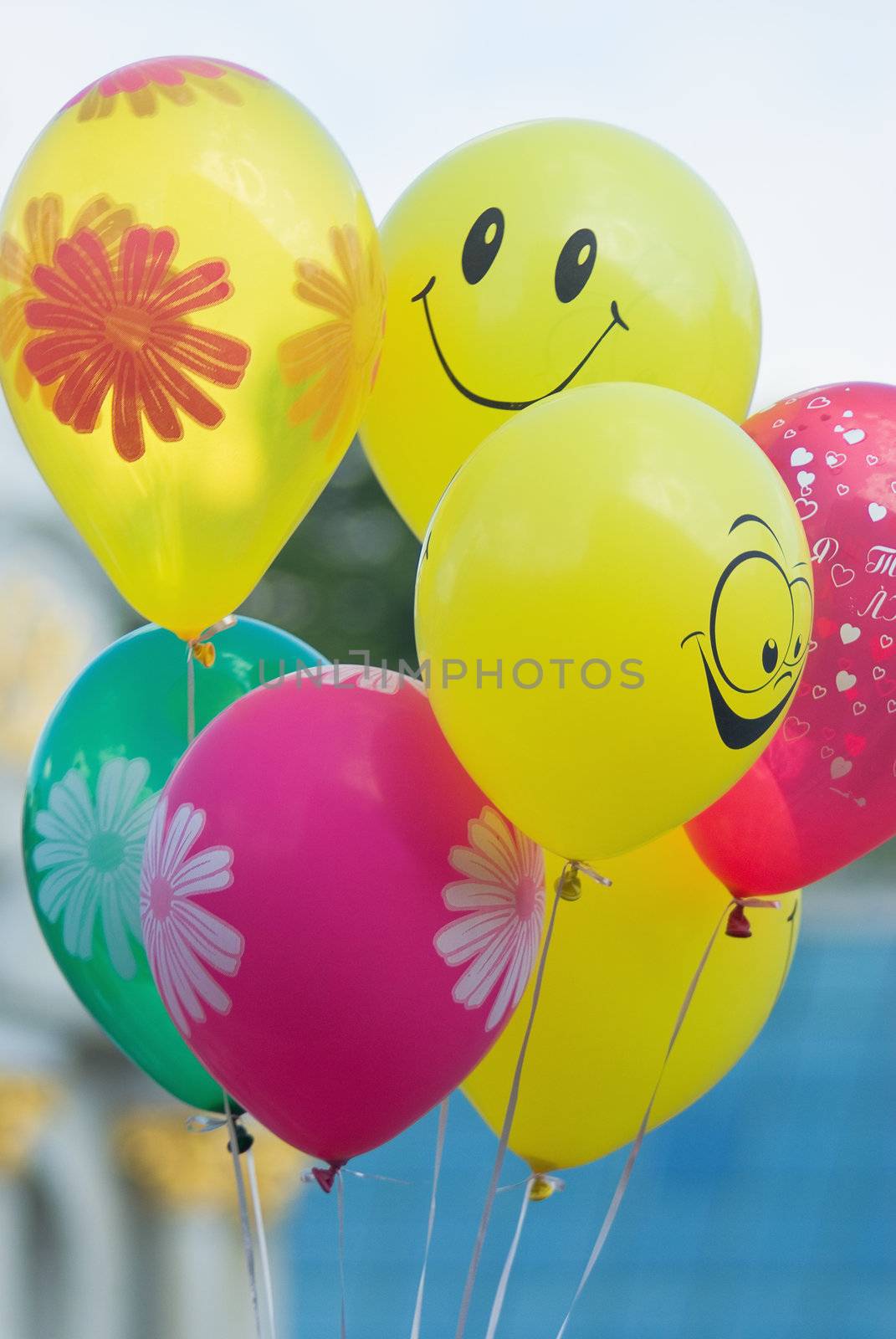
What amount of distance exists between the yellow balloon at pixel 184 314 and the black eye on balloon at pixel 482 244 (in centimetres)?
11

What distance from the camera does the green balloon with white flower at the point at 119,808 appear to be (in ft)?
4.38

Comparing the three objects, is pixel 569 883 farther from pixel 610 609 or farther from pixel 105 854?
pixel 105 854

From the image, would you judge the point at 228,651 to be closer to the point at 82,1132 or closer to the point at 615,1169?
the point at 82,1132

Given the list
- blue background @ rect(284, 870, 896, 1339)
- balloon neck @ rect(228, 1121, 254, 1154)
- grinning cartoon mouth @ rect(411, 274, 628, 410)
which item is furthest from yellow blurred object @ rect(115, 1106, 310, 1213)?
grinning cartoon mouth @ rect(411, 274, 628, 410)

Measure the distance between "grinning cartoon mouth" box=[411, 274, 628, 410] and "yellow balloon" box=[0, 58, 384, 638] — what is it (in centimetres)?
9

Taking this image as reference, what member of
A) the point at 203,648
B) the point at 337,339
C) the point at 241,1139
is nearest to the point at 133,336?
the point at 337,339

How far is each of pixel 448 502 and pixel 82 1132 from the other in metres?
2.41

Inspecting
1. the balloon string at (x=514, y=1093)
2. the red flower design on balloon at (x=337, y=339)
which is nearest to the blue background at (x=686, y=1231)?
the balloon string at (x=514, y=1093)

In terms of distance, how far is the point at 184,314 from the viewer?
1.08m

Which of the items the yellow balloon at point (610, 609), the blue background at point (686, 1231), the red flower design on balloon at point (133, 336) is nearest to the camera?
the yellow balloon at point (610, 609)

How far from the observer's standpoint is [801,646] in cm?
105

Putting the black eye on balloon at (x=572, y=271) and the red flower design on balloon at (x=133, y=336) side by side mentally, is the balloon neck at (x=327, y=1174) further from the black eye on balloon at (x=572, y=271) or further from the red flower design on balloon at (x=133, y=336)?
the black eye on balloon at (x=572, y=271)

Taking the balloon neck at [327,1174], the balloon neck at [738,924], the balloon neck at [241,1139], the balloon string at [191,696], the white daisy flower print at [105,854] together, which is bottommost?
the balloon neck at [241,1139]

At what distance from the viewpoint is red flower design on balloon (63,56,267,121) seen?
3.72 ft
